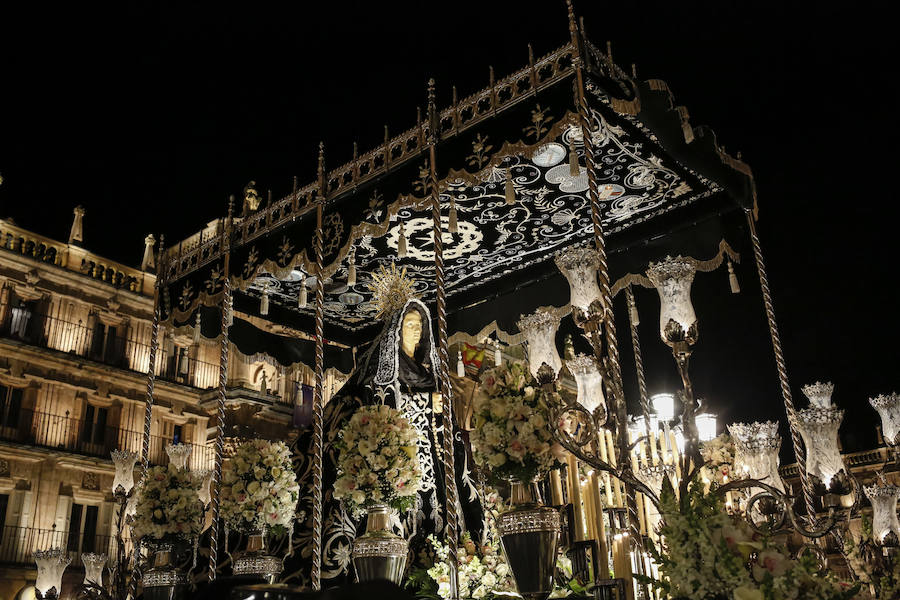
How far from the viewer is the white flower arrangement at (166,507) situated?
6.11 m

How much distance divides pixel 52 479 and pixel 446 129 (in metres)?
16.8

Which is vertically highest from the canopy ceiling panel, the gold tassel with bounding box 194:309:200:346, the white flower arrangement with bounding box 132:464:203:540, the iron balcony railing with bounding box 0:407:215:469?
the iron balcony railing with bounding box 0:407:215:469

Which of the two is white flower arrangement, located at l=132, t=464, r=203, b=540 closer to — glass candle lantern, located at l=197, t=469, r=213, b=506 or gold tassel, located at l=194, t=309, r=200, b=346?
glass candle lantern, located at l=197, t=469, r=213, b=506

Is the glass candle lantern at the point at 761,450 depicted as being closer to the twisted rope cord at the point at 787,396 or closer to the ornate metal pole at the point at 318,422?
the twisted rope cord at the point at 787,396

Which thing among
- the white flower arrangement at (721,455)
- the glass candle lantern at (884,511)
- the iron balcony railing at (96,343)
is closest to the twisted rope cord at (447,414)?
the glass candle lantern at (884,511)

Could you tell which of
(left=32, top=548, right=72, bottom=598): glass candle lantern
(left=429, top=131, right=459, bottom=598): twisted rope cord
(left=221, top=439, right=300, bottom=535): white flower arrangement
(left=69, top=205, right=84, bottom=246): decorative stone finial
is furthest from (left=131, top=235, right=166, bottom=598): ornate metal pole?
(left=69, top=205, right=84, bottom=246): decorative stone finial

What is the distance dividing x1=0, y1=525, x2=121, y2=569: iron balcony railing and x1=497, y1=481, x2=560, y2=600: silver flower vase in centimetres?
1663

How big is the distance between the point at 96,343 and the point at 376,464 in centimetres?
1759

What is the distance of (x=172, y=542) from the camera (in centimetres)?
623

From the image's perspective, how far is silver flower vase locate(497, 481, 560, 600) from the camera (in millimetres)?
3713

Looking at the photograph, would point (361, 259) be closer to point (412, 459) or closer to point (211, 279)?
point (211, 279)

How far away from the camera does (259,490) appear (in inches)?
214

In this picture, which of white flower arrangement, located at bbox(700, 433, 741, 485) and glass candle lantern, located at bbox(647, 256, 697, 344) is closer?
glass candle lantern, located at bbox(647, 256, 697, 344)

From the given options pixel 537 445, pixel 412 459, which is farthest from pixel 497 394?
pixel 412 459
